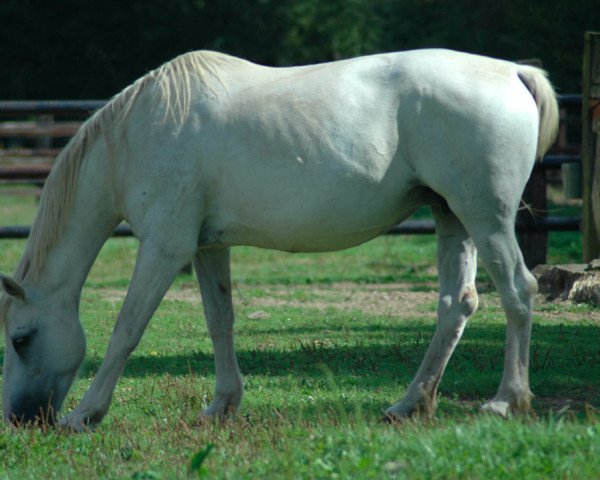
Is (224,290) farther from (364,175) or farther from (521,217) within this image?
(521,217)

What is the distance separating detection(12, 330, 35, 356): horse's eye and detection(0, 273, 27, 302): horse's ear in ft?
0.60

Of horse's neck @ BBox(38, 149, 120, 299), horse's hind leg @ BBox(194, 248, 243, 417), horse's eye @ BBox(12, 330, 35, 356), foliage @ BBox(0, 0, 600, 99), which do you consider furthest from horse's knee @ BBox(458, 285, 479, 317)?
foliage @ BBox(0, 0, 600, 99)

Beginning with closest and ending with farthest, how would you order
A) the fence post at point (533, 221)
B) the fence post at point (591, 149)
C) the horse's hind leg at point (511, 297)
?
the horse's hind leg at point (511, 297)
the fence post at point (591, 149)
the fence post at point (533, 221)

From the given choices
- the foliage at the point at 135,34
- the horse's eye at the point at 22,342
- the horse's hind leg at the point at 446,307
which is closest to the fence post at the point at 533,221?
the horse's hind leg at the point at 446,307

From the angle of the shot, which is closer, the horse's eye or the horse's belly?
the horse's belly

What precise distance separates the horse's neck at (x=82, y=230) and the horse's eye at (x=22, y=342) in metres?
0.25

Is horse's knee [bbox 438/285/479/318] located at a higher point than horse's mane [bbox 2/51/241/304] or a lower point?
lower

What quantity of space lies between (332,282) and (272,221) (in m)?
5.78

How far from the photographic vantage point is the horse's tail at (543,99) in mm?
5379

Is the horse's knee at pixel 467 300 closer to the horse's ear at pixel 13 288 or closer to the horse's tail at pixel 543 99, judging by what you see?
the horse's tail at pixel 543 99

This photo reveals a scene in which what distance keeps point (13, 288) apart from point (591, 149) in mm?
5181

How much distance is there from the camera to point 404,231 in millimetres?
10898

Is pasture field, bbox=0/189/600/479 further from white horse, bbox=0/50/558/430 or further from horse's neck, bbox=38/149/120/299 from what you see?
horse's neck, bbox=38/149/120/299

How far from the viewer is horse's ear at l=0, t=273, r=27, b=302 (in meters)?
5.58
